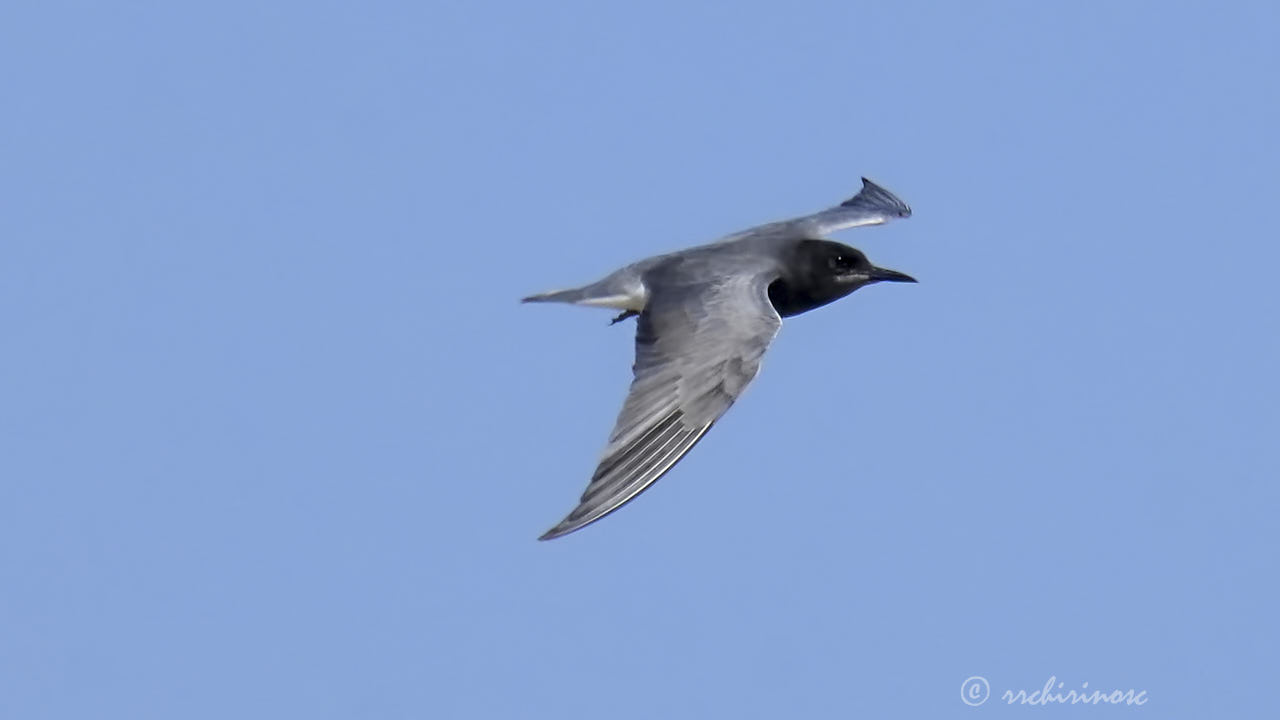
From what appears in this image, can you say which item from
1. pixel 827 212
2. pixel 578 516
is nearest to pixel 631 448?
pixel 578 516

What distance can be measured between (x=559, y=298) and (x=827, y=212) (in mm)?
4052

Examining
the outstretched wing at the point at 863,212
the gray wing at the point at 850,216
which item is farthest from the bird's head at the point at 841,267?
the outstretched wing at the point at 863,212

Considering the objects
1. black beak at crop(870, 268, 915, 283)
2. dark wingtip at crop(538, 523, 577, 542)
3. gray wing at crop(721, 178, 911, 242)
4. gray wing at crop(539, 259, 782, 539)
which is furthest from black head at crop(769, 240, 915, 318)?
dark wingtip at crop(538, 523, 577, 542)

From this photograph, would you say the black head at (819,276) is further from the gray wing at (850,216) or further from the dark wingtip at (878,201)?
the dark wingtip at (878,201)

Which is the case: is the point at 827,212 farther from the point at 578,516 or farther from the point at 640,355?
the point at 578,516

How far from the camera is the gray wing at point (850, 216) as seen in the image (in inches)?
750

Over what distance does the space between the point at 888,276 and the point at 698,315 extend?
145 inches

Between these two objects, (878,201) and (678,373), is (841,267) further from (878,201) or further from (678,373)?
(678,373)

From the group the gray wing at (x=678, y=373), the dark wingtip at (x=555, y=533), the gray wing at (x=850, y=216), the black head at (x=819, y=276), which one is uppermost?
the gray wing at (x=850, y=216)

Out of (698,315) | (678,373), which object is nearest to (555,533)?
(678,373)

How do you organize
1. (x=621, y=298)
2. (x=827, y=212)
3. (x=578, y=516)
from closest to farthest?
1. (x=578, y=516)
2. (x=621, y=298)
3. (x=827, y=212)

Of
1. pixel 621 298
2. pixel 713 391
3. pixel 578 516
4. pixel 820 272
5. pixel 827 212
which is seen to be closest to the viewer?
pixel 578 516

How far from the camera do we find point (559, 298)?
17.1 meters

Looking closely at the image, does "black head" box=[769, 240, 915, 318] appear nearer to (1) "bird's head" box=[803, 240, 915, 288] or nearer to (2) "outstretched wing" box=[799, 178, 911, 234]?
(1) "bird's head" box=[803, 240, 915, 288]
